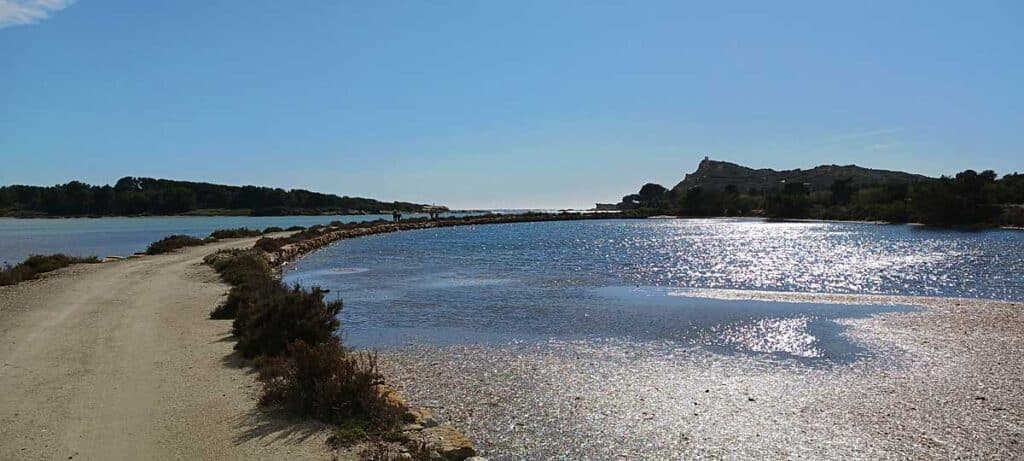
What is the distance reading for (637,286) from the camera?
25547 millimetres

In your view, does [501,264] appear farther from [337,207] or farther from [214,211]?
[337,207]

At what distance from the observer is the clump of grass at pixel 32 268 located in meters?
22.7

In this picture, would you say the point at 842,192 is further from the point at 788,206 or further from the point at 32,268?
the point at 32,268

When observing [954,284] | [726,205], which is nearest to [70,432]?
[954,284]

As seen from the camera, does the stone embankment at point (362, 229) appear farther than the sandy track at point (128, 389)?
Yes

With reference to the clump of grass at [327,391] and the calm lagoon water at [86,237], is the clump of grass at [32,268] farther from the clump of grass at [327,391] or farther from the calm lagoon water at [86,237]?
the clump of grass at [327,391]

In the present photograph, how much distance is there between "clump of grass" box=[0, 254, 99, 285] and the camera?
74.6ft

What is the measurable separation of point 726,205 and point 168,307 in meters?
135

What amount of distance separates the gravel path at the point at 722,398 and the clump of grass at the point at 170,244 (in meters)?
29.2

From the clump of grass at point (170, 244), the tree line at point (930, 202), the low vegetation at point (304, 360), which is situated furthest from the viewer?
the tree line at point (930, 202)

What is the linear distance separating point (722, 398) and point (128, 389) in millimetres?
8518

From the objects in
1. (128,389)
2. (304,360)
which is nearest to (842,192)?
(304,360)

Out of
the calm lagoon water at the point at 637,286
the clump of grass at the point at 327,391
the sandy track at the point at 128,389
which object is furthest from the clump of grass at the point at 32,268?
the clump of grass at the point at 327,391

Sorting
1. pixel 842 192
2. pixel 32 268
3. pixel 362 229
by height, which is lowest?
pixel 32 268
